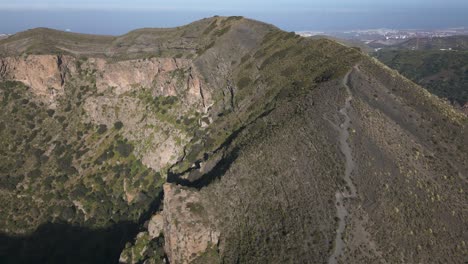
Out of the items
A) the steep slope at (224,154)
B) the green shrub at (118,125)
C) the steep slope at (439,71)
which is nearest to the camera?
the steep slope at (224,154)

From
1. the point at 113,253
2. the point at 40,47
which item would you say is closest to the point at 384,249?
the point at 113,253

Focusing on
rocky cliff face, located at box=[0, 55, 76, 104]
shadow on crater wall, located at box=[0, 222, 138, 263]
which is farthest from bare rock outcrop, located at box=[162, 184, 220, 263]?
rocky cliff face, located at box=[0, 55, 76, 104]

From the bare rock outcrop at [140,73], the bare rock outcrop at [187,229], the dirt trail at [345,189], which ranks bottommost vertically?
the bare rock outcrop at [187,229]

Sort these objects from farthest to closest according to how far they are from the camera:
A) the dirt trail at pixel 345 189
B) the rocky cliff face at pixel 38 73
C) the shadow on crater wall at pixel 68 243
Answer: the rocky cliff face at pixel 38 73 < the shadow on crater wall at pixel 68 243 < the dirt trail at pixel 345 189

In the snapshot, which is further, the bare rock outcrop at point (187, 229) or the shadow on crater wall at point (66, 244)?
the shadow on crater wall at point (66, 244)

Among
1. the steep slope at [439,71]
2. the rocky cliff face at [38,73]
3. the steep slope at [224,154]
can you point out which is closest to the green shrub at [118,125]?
the steep slope at [224,154]

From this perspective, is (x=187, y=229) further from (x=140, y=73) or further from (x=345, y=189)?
(x=140, y=73)

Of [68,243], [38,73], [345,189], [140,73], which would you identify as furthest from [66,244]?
[345,189]

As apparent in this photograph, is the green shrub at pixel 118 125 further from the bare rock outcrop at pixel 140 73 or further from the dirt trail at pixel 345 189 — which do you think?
the dirt trail at pixel 345 189
